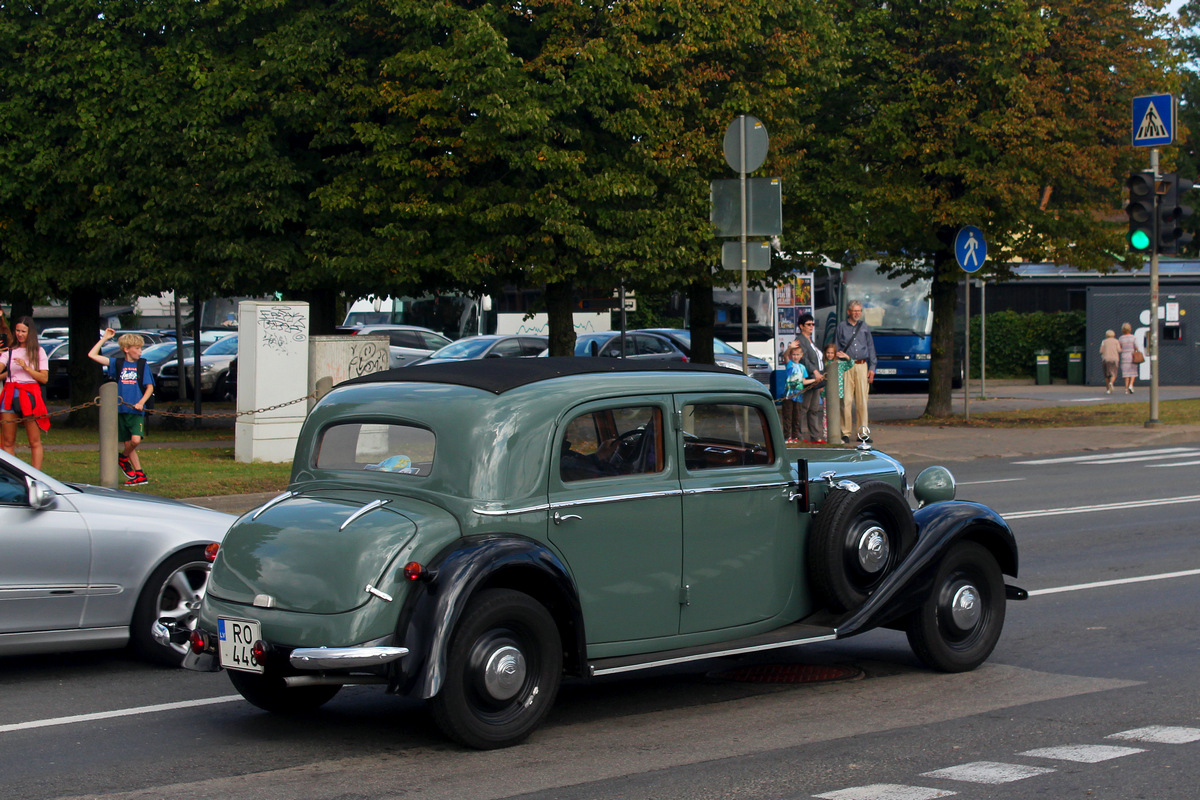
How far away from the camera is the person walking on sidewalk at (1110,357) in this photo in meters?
36.4

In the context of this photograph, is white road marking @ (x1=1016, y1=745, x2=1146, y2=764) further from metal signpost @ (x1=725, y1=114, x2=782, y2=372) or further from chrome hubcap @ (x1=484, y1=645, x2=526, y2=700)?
metal signpost @ (x1=725, y1=114, x2=782, y2=372)

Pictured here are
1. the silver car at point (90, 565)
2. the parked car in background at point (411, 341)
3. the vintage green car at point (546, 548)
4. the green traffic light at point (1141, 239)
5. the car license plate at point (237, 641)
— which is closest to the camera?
the vintage green car at point (546, 548)

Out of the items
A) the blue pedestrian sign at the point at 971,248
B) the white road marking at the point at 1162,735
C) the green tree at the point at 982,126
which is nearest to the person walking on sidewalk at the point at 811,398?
the blue pedestrian sign at the point at 971,248

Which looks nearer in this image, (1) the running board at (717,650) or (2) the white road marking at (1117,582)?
(1) the running board at (717,650)

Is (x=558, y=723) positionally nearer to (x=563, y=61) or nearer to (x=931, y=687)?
(x=931, y=687)

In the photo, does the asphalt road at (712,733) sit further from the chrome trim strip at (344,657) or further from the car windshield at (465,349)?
the car windshield at (465,349)

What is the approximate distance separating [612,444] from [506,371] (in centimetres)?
61

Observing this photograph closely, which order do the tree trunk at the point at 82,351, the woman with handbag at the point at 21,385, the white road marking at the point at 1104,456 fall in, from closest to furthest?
the woman with handbag at the point at 21,385 → the white road marking at the point at 1104,456 → the tree trunk at the point at 82,351

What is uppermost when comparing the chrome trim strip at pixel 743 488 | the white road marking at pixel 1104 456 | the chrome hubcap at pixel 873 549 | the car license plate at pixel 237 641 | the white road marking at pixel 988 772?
the chrome trim strip at pixel 743 488

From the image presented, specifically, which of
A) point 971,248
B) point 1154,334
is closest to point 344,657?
point 971,248

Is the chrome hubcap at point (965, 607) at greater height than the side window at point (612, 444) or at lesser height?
lesser

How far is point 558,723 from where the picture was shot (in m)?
6.50

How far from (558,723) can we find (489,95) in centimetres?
1472

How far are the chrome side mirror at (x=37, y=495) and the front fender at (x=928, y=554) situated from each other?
419cm
